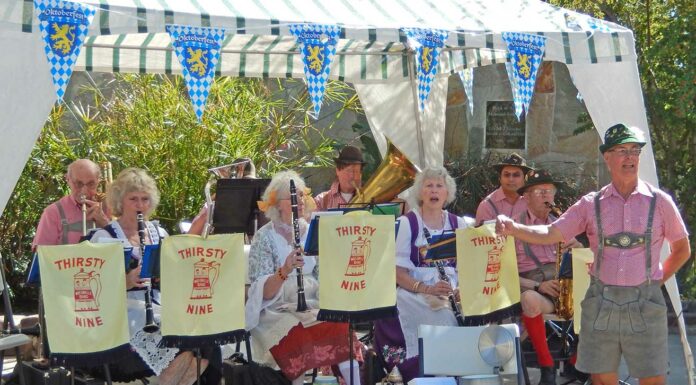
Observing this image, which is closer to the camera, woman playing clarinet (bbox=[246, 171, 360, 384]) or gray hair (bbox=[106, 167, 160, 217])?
woman playing clarinet (bbox=[246, 171, 360, 384])

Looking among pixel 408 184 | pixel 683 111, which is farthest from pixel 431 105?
pixel 683 111

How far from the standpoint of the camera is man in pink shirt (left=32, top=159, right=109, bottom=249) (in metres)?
7.29

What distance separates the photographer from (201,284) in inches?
234

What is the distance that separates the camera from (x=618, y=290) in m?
5.54

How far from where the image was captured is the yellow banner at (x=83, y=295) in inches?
225

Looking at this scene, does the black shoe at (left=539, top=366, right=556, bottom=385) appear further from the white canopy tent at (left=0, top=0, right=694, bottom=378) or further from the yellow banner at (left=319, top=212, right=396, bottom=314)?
the yellow banner at (left=319, top=212, right=396, bottom=314)

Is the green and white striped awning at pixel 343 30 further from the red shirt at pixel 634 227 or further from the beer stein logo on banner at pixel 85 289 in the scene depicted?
the red shirt at pixel 634 227

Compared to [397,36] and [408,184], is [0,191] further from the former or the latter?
[408,184]

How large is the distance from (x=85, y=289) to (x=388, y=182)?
3.21 metres

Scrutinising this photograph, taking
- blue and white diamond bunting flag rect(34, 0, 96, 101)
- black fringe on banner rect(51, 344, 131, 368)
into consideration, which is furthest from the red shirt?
blue and white diamond bunting flag rect(34, 0, 96, 101)

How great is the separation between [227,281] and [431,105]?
4141 mm

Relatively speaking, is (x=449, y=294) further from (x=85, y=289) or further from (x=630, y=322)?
(x=85, y=289)

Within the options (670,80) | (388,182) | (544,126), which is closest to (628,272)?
(388,182)

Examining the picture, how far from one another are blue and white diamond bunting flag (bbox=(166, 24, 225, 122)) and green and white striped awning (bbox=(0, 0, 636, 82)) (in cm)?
6
